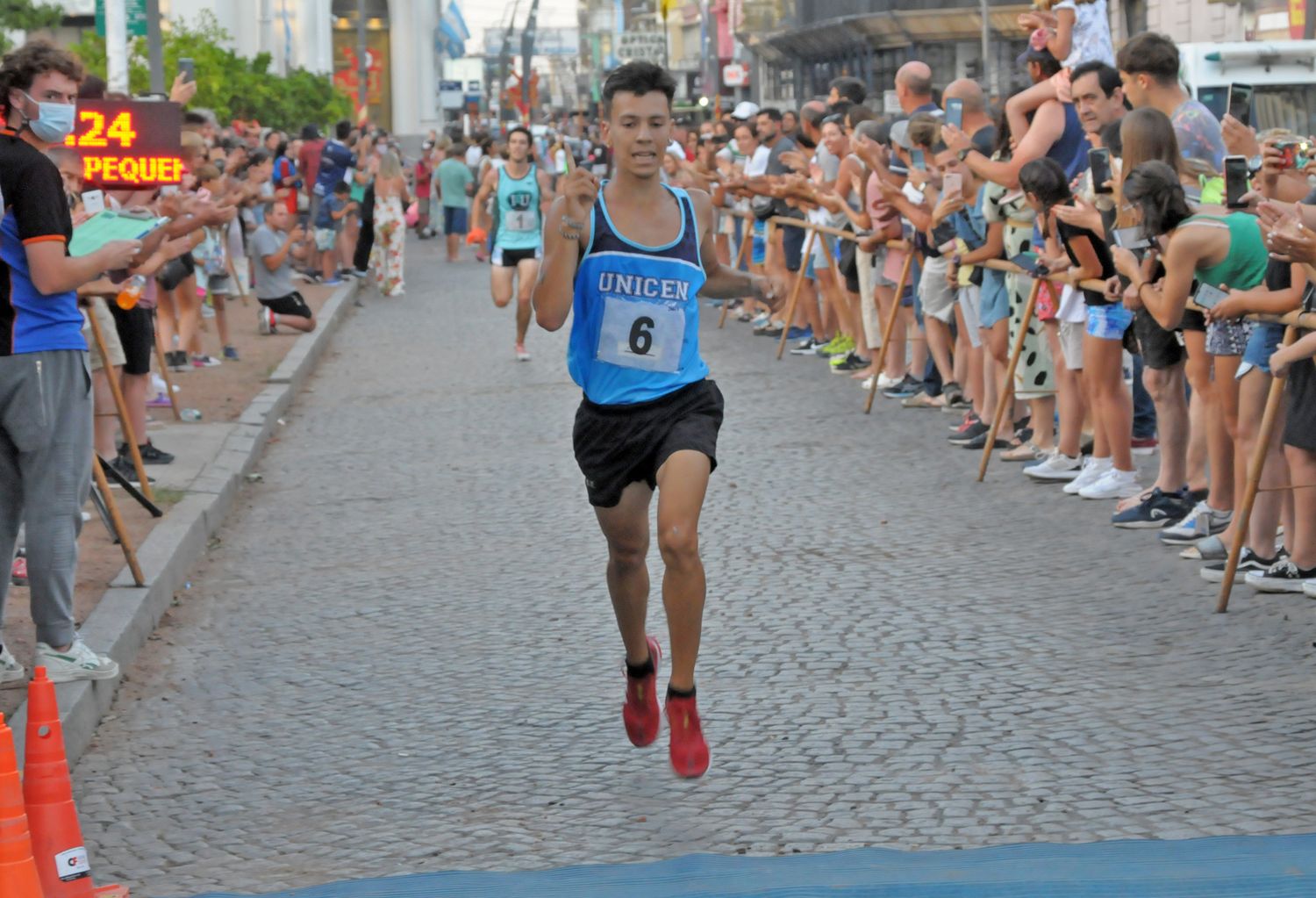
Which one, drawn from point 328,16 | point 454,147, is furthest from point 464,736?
point 328,16

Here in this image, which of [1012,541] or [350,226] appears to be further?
[350,226]

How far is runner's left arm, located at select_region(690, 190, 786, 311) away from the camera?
5.95m

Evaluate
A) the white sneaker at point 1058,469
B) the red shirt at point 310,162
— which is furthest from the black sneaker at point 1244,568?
the red shirt at point 310,162

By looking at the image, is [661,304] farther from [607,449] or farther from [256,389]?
[256,389]

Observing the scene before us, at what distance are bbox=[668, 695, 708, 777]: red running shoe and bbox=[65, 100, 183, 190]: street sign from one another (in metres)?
6.98

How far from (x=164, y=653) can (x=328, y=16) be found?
82856 millimetres

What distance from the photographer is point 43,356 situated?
6.56 m

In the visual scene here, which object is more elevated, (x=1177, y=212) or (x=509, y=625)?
(x=1177, y=212)

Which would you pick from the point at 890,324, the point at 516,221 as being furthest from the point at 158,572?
the point at 516,221

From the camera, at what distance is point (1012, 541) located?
9.09m

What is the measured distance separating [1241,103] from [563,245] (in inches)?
163

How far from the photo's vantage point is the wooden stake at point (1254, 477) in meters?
7.40

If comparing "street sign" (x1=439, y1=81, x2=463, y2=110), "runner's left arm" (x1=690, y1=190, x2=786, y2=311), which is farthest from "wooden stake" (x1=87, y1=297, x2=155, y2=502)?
"street sign" (x1=439, y1=81, x2=463, y2=110)

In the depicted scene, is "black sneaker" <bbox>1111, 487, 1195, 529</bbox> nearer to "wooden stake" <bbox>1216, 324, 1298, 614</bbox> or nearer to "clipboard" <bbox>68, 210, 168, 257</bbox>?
"wooden stake" <bbox>1216, 324, 1298, 614</bbox>
